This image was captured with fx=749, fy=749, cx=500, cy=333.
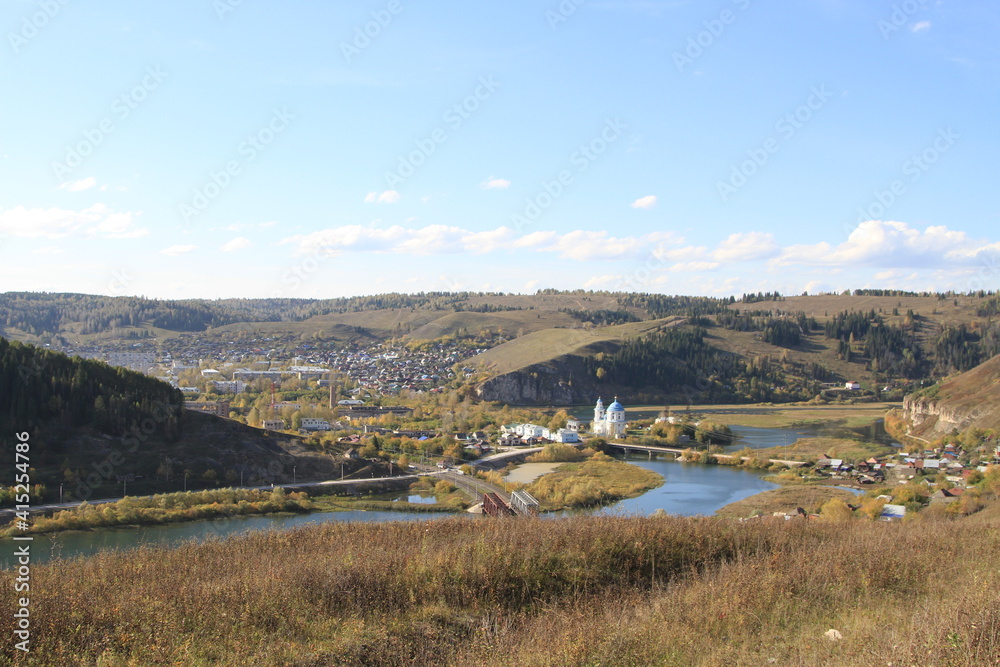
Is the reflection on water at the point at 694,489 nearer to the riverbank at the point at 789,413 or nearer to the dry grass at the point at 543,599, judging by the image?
the dry grass at the point at 543,599

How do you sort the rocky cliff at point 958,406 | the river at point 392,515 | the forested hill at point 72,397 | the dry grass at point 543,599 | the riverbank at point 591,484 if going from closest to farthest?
1. the dry grass at point 543,599
2. the river at point 392,515
3. the riverbank at point 591,484
4. the forested hill at point 72,397
5. the rocky cliff at point 958,406

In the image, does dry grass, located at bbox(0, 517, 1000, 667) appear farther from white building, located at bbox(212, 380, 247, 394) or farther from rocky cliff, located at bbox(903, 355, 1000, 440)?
white building, located at bbox(212, 380, 247, 394)

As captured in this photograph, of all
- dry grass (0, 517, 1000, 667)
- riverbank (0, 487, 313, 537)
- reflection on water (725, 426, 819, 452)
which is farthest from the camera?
reflection on water (725, 426, 819, 452)

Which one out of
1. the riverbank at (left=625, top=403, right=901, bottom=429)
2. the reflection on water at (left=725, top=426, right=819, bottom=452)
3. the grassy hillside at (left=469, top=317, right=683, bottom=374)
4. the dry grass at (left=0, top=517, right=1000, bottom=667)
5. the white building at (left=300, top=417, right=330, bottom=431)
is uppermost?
the grassy hillside at (left=469, top=317, right=683, bottom=374)

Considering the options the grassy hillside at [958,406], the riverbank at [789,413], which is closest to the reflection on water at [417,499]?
the grassy hillside at [958,406]

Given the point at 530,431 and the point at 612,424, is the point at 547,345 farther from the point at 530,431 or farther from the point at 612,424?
the point at 530,431

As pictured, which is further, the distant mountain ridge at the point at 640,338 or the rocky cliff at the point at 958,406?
the distant mountain ridge at the point at 640,338

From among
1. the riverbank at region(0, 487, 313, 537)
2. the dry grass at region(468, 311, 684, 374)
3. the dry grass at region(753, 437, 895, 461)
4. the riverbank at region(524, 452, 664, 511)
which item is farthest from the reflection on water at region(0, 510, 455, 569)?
the dry grass at region(468, 311, 684, 374)

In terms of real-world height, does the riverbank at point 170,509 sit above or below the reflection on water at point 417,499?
above

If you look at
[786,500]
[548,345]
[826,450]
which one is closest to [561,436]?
[826,450]
